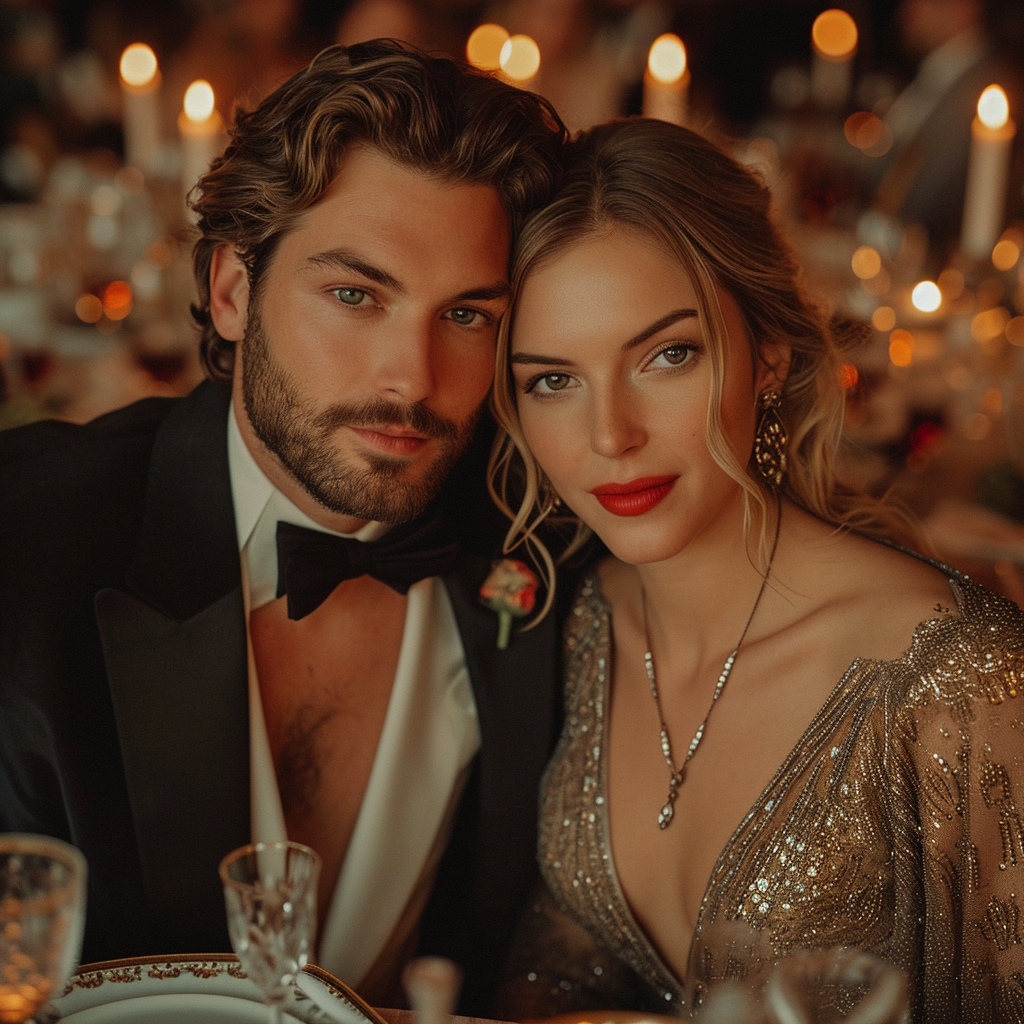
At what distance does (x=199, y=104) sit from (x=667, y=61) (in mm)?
1874

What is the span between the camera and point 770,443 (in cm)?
200

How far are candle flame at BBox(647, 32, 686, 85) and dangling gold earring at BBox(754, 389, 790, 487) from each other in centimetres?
288

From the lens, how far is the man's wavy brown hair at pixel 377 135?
69.4 inches

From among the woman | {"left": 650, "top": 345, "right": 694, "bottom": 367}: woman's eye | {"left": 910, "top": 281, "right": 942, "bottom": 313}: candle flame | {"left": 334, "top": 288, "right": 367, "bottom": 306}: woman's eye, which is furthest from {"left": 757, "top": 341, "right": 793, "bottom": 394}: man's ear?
{"left": 910, "top": 281, "right": 942, "bottom": 313}: candle flame

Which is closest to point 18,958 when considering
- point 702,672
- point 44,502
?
point 44,502

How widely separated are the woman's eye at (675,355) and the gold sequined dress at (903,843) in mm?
554

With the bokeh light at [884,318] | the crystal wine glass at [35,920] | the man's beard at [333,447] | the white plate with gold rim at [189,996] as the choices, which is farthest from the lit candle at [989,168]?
the crystal wine glass at [35,920]

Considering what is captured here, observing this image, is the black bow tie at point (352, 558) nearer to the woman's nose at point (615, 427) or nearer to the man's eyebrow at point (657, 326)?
the woman's nose at point (615, 427)

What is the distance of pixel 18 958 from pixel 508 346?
1.15 m

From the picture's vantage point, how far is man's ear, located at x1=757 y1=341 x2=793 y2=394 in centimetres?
193

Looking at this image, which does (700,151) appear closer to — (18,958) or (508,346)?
(508,346)

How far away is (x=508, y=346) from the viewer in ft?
6.07

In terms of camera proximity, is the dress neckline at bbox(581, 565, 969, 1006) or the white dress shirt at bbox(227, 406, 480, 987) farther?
the white dress shirt at bbox(227, 406, 480, 987)

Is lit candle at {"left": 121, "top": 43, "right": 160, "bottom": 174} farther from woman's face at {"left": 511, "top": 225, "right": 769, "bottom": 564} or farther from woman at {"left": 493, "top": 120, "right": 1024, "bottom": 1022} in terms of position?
woman's face at {"left": 511, "top": 225, "right": 769, "bottom": 564}
